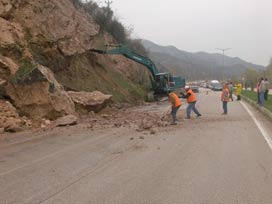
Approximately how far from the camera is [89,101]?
22906 millimetres

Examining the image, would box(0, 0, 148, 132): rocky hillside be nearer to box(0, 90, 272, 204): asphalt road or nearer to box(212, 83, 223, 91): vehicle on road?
box(0, 90, 272, 204): asphalt road

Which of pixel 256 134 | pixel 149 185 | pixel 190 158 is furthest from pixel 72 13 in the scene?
pixel 149 185

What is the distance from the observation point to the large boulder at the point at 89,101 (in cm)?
2244

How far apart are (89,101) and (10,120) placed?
707cm

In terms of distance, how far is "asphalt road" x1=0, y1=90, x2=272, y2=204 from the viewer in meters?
7.00

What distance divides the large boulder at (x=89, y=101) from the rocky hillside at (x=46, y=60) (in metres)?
0.70

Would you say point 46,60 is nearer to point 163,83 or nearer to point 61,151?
point 61,151

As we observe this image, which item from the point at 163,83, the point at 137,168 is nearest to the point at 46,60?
the point at 137,168

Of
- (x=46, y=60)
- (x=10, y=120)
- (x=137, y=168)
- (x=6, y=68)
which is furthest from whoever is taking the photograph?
(x=46, y=60)

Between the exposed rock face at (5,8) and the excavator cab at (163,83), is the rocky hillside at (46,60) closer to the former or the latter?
the exposed rock face at (5,8)

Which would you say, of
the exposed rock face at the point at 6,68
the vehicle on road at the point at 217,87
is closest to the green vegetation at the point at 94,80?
the exposed rock face at the point at 6,68

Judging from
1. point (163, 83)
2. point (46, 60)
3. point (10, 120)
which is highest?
point (46, 60)

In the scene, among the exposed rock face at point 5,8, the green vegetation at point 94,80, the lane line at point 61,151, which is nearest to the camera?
the lane line at point 61,151

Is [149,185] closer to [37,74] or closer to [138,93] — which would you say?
[37,74]
